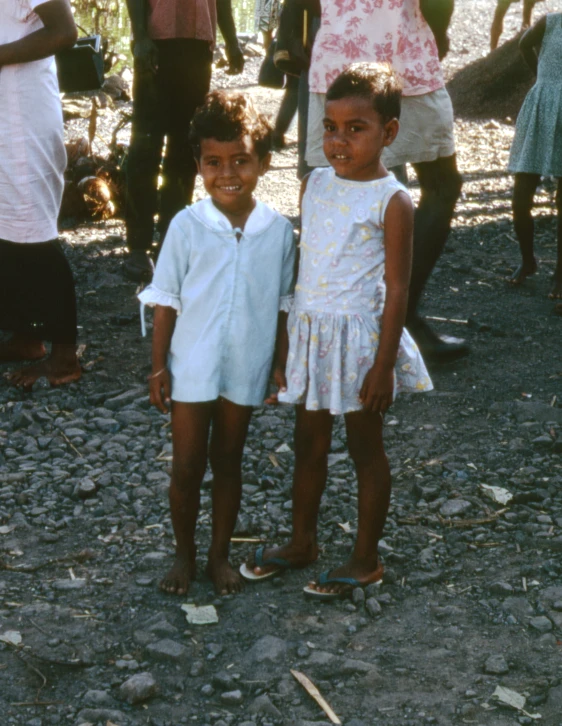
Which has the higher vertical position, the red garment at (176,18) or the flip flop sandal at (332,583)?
the red garment at (176,18)

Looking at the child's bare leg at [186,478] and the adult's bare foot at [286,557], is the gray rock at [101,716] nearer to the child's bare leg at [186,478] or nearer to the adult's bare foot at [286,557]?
the child's bare leg at [186,478]

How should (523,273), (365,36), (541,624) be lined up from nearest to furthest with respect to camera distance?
(541,624) → (365,36) → (523,273)

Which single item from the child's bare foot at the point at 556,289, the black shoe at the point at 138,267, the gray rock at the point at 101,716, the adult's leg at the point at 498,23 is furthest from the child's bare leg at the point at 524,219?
the adult's leg at the point at 498,23

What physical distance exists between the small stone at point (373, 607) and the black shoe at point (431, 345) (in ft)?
6.56

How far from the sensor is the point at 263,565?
10.5 ft

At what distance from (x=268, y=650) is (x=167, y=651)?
26cm

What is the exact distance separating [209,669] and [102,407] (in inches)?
77.7

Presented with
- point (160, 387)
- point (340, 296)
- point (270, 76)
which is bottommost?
point (160, 387)

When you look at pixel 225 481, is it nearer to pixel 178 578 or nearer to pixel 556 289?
pixel 178 578

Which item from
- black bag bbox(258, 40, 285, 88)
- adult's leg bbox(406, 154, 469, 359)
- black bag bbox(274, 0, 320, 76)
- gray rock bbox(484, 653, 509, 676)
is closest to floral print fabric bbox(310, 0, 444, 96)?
adult's leg bbox(406, 154, 469, 359)

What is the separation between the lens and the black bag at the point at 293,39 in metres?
4.77

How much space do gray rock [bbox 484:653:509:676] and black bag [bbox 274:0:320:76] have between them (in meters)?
3.02

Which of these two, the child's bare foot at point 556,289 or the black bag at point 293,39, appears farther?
the child's bare foot at point 556,289

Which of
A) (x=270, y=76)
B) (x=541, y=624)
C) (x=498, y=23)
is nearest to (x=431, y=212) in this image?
(x=541, y=624)
